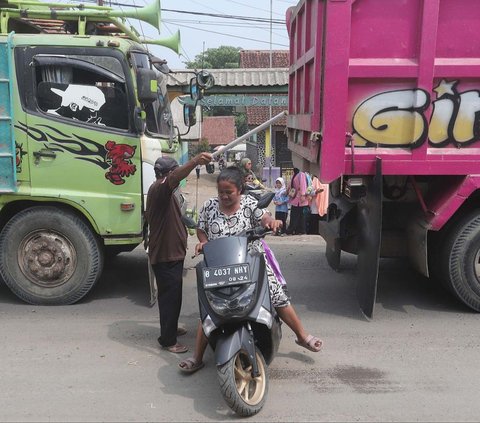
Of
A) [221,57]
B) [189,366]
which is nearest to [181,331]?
[189,366]

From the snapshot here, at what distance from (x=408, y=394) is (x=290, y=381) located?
2.55 feet

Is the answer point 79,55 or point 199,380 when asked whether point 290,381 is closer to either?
point 199,380

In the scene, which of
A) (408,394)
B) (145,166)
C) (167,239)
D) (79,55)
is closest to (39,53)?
(79,55)

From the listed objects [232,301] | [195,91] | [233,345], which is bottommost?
[233,345]

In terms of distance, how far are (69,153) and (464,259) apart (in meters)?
3.73

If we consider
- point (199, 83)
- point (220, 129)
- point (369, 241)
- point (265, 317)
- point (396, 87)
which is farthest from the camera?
point (220, 129)

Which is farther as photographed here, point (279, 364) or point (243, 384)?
point (279, 364)

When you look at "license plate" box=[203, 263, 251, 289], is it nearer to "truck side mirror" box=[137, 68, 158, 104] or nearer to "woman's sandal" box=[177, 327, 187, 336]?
"woman's sandal" box=[177, 327, 187, 336]

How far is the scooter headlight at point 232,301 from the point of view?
3.08 m

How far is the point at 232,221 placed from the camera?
11.5ft

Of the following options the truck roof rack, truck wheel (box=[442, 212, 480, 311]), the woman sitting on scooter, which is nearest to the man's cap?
the woman sitting on scooter

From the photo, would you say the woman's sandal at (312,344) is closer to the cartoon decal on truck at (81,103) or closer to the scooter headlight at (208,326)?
the scooter headlight at (208,326)

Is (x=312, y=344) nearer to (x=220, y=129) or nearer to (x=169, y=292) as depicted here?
(x=169, y=292)

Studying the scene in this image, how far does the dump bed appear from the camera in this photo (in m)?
4.18
